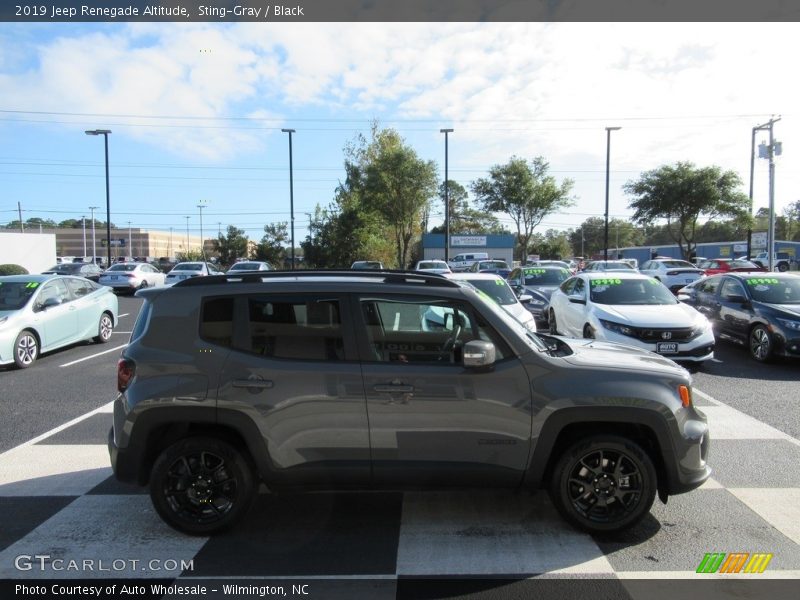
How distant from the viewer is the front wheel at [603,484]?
3.79 meters

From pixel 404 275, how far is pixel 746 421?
4.84 m

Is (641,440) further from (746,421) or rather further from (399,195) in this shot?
(399,195)

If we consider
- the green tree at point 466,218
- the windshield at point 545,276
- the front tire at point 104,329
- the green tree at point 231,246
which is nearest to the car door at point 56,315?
the front tire at point 104,329

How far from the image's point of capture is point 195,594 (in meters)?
3.24

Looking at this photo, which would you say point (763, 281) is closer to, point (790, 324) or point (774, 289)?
point (774, 289)

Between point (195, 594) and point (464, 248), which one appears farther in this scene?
point (464, 248)

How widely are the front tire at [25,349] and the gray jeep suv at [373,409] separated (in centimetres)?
719

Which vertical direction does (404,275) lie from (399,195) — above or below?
below

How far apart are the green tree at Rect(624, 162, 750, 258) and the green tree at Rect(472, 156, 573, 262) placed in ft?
16.7

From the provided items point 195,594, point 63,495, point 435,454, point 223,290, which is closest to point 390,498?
point 435,454

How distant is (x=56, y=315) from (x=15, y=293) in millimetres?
754

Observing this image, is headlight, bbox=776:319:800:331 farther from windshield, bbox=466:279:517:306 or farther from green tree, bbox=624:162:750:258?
green tree, bbox=624:162:750:258

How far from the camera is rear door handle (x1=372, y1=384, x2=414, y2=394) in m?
3.72

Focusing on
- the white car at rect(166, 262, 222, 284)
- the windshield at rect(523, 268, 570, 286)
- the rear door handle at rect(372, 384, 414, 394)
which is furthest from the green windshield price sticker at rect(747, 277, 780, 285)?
the white car at rect(166, 262, 222, 284)
